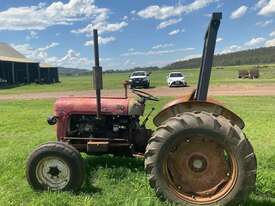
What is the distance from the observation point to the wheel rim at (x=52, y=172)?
5.92m

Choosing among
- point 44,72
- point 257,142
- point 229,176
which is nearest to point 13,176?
point 229,176

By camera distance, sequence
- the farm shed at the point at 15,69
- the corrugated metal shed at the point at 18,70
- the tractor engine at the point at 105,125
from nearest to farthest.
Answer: the tractor engine at the point at 105,125 < the farm shed at the point at 15,69 < the corrugated metal shed at the point at 18,70

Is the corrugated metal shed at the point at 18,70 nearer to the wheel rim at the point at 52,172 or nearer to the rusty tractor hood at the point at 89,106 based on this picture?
the rusty tractor hood at the point at 89,106

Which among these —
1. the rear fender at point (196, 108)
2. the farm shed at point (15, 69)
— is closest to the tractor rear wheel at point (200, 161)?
the rear fender at point (196, 108)

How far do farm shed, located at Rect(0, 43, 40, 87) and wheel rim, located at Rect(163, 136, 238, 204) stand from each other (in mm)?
47675

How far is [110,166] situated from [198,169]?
215cm

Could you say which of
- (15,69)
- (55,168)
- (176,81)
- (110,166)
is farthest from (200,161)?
(15,69)

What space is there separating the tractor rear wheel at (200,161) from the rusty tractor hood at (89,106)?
1575 millimetres

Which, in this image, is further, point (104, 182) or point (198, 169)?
point (104, 182)

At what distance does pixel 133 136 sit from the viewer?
6824 mm

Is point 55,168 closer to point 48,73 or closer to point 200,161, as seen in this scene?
point 200,161

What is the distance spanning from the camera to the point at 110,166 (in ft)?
→ 23.4

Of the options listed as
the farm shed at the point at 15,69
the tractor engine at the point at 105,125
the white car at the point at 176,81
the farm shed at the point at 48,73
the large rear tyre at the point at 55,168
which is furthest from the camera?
the farm shed at the point at 48,73

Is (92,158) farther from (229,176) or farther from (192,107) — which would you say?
(229,176)
